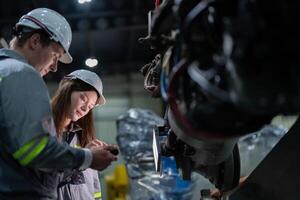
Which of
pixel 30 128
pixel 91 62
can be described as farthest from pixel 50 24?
pixel 91 62

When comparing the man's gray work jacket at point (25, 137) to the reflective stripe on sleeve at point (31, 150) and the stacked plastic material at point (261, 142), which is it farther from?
the stacked plastic material at point (261, 142)

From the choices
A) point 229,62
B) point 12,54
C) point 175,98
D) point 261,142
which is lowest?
point 261,142

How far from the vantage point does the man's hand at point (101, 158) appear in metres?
1.93

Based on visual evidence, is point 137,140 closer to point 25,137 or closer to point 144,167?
point 144,167

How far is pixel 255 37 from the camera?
96 cm

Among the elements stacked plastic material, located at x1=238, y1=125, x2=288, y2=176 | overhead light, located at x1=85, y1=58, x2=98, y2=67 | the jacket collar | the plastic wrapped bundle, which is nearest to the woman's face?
the jacket collar

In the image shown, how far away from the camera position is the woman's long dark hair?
278 centimetres

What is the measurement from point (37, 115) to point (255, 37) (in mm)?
1060

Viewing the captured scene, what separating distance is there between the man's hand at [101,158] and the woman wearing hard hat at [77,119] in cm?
77

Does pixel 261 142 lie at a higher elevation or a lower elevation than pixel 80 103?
lower

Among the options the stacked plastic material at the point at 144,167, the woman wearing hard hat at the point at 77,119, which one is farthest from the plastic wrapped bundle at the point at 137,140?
the woman wearing hard hat at the point at 77,119

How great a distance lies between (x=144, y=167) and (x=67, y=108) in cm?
287

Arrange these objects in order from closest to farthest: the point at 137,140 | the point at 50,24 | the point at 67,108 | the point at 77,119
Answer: the point at 50,24 → the point at 67,108 → the point at 77,119 → the point at 137,140

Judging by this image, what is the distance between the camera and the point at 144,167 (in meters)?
5.54
